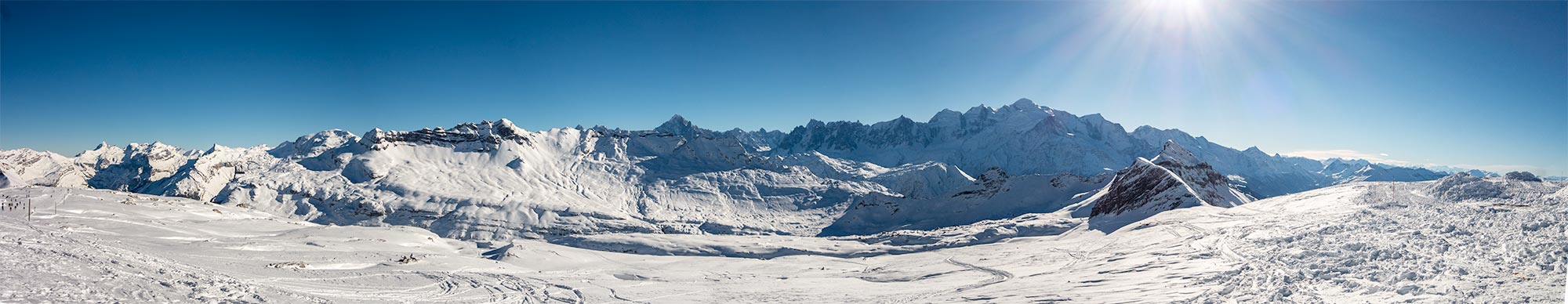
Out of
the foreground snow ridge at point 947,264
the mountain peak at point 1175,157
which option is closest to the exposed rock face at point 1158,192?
the mountain peak at point 1175,157

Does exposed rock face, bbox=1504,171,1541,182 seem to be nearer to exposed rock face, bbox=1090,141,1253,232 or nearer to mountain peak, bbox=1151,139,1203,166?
exposed rock face, bbox=1090,141,1253,232

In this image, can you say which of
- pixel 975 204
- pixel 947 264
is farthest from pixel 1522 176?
pixel 975 204

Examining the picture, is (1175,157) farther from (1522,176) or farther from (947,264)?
(947,264)

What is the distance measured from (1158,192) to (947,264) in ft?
158

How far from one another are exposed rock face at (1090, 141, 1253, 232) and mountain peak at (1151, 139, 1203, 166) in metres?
0.21

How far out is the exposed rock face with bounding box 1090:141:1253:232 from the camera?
75.0m

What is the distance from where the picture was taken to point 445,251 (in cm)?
5488

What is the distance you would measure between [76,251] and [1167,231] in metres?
62.9

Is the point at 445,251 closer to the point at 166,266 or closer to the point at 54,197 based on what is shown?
the point at 166,266

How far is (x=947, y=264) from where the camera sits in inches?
2068

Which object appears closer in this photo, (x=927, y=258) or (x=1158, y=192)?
(x=927, y=258)

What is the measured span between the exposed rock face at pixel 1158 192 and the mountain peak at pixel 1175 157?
206mm

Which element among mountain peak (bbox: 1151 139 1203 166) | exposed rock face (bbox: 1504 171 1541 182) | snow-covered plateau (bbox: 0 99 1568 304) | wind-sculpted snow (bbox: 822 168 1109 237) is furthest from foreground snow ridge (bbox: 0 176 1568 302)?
wind-sculpted snow (bbox: 822 168 1109 237)

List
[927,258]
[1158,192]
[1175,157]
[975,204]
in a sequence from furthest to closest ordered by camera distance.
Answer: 1. [975,204]
2. [1175,157]
3. [1158,192]
4. [927,258]
